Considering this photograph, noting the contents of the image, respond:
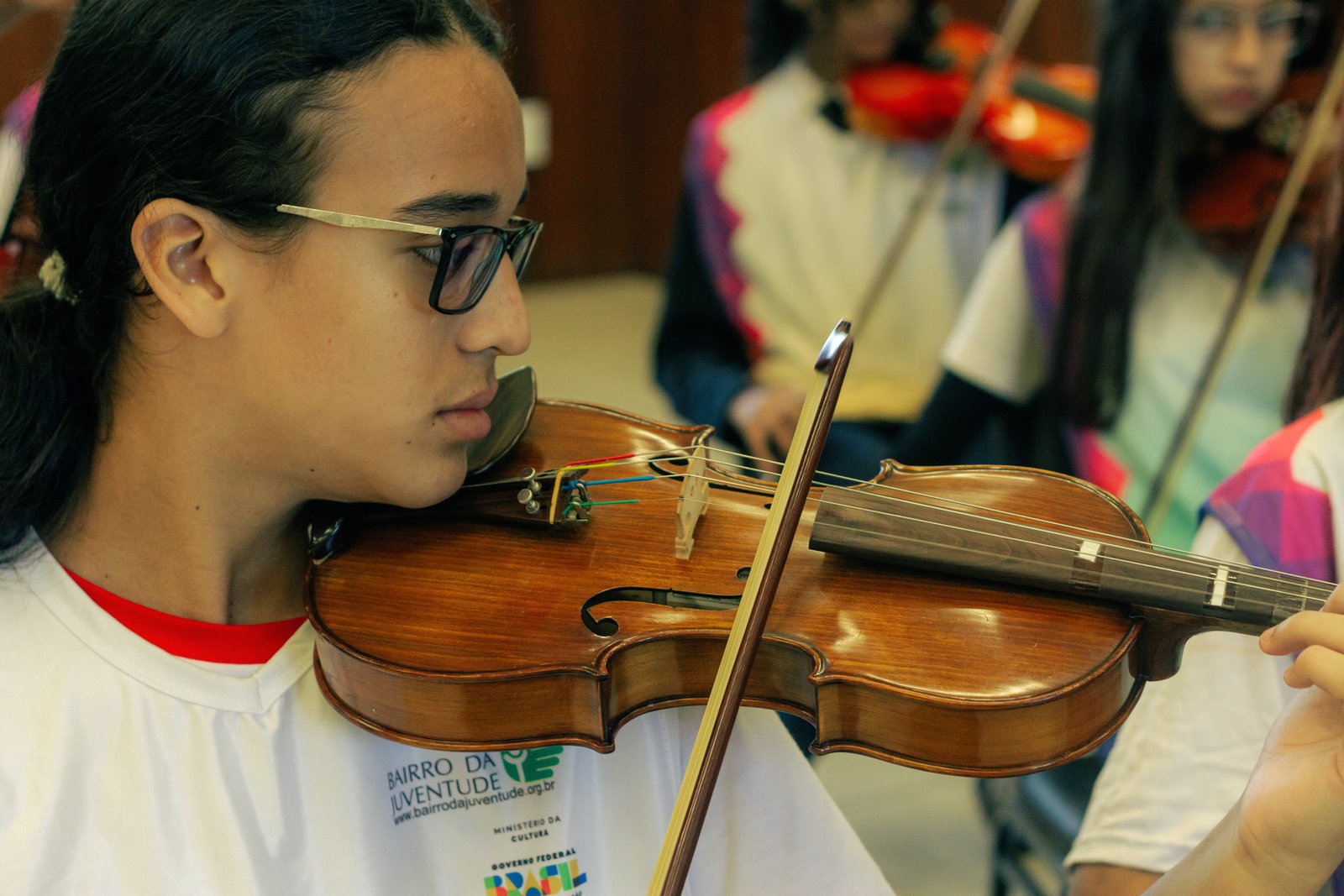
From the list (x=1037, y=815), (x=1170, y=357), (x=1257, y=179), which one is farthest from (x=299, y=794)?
(x=1257, y=179)

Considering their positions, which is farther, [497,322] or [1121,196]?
[1121,196]

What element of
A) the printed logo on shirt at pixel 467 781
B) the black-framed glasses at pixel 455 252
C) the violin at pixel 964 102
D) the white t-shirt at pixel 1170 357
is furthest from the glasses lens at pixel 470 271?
the violin at pixel 964 102

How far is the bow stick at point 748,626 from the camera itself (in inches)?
29.9

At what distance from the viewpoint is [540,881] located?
3.18ft

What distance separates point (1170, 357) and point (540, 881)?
4.05ft

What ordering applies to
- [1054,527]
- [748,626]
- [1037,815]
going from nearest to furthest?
1. [748,626]
2. [1054,527]
3. [1037,815]

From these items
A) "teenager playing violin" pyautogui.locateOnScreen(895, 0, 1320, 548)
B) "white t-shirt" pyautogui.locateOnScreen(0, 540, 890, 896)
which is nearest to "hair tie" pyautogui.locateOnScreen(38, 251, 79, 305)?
"white t-shirt" pyautogui.locateOnScreen(0, 540, 890, 896)

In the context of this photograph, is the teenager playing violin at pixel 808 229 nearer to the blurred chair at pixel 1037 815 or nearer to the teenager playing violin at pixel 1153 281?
the teenager playing violin at pixel 1153 281

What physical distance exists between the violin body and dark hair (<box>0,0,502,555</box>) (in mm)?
214

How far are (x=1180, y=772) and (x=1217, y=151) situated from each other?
1165 mm

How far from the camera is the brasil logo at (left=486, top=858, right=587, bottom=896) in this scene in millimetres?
960

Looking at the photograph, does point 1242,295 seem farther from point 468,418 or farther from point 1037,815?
point 468,418

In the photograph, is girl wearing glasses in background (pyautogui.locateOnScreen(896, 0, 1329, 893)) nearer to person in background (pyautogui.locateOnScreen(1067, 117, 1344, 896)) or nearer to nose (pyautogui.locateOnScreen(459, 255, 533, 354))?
person in background (pyautogui.locateOnScreen(1067, 117, 1344, 896))

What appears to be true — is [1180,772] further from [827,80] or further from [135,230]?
[827,80]
